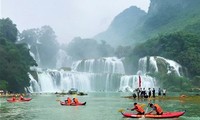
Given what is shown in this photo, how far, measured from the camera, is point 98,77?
100 meters

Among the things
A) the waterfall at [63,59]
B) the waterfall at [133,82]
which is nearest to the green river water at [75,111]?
the waterfall at [133,82]

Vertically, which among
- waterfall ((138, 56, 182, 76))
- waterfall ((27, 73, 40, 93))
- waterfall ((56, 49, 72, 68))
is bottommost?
waterfall ((27, 73, 40, 93))

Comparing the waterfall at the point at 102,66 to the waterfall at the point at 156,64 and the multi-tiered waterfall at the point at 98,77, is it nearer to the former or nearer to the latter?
the multi-tiered waterfall at the point at 98,77

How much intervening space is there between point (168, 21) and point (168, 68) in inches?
3590

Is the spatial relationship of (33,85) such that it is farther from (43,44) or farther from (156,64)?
(43,44)

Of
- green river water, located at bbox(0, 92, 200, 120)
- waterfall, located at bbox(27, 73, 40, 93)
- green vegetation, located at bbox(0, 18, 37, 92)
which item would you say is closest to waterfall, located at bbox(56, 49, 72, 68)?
waterfall, located at bbox(27, 73, 40, 93)

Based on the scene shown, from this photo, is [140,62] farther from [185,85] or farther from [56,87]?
[56,87]

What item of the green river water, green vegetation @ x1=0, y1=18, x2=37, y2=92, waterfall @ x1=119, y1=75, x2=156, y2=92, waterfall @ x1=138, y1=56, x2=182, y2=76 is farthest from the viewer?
waterfall @ x1=138, y1=56, x2=182, y2=76

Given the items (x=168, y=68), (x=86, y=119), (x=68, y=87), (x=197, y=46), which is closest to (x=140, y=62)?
(x=168, y=68)

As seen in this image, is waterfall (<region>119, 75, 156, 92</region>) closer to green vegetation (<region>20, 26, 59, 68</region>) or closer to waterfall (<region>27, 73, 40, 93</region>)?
waterfall (<region>27, 73, 40, 93</region>)

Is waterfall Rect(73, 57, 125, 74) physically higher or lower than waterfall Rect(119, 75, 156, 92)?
higher

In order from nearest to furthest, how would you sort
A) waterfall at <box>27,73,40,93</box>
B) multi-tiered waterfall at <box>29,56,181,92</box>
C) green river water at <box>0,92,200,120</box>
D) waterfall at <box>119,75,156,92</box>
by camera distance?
green river water at <box>0,92,200,120</box> → waterfall at <box>27,73,40,93</box> → multi-tiered waterfall at <box>29,56,181,92</box> → waterfall at <box>119,75,156,92</box>

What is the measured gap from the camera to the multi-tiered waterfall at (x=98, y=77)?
92125 millimetres

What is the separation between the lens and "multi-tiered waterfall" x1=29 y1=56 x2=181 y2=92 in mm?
92125
